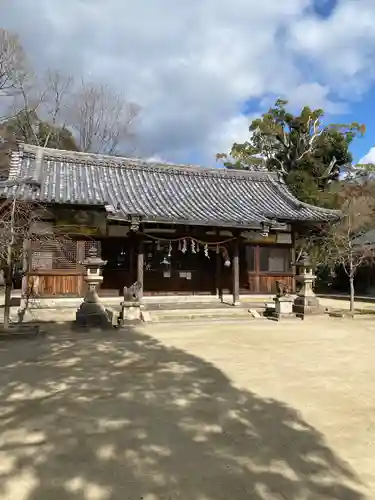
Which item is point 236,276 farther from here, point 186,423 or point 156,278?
point 186,423

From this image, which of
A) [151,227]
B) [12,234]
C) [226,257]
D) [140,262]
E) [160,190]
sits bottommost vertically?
[140,262]

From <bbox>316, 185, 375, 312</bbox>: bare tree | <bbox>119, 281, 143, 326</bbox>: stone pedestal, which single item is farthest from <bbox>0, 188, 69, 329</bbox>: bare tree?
<bbox>316, 185, 375, 312</bbox>: bare tree

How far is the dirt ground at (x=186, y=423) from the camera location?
331cm

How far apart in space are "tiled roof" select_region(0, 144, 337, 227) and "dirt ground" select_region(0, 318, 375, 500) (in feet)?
24.8

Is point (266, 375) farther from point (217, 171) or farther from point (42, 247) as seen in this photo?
point (217, 171)

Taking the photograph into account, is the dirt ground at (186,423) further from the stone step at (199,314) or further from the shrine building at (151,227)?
the shrine building at (151,227)

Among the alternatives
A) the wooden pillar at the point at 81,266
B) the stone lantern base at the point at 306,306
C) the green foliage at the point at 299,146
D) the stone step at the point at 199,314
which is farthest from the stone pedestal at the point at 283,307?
the green foliage at the point at 299,146

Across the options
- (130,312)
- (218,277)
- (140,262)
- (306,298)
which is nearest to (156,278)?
(140,262)

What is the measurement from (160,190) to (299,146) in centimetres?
2192

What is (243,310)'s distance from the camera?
49.6 feet

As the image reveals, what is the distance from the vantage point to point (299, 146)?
36125 mm

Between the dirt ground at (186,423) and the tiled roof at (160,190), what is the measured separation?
757 centimetres

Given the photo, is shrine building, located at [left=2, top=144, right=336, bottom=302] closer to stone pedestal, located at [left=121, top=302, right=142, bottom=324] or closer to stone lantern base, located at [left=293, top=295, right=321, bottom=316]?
stone lantern base, located at [left=293, top=295, right=321, bottom=316]

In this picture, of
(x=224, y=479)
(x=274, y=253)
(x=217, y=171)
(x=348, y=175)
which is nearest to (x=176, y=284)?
(x=274, y=253)
